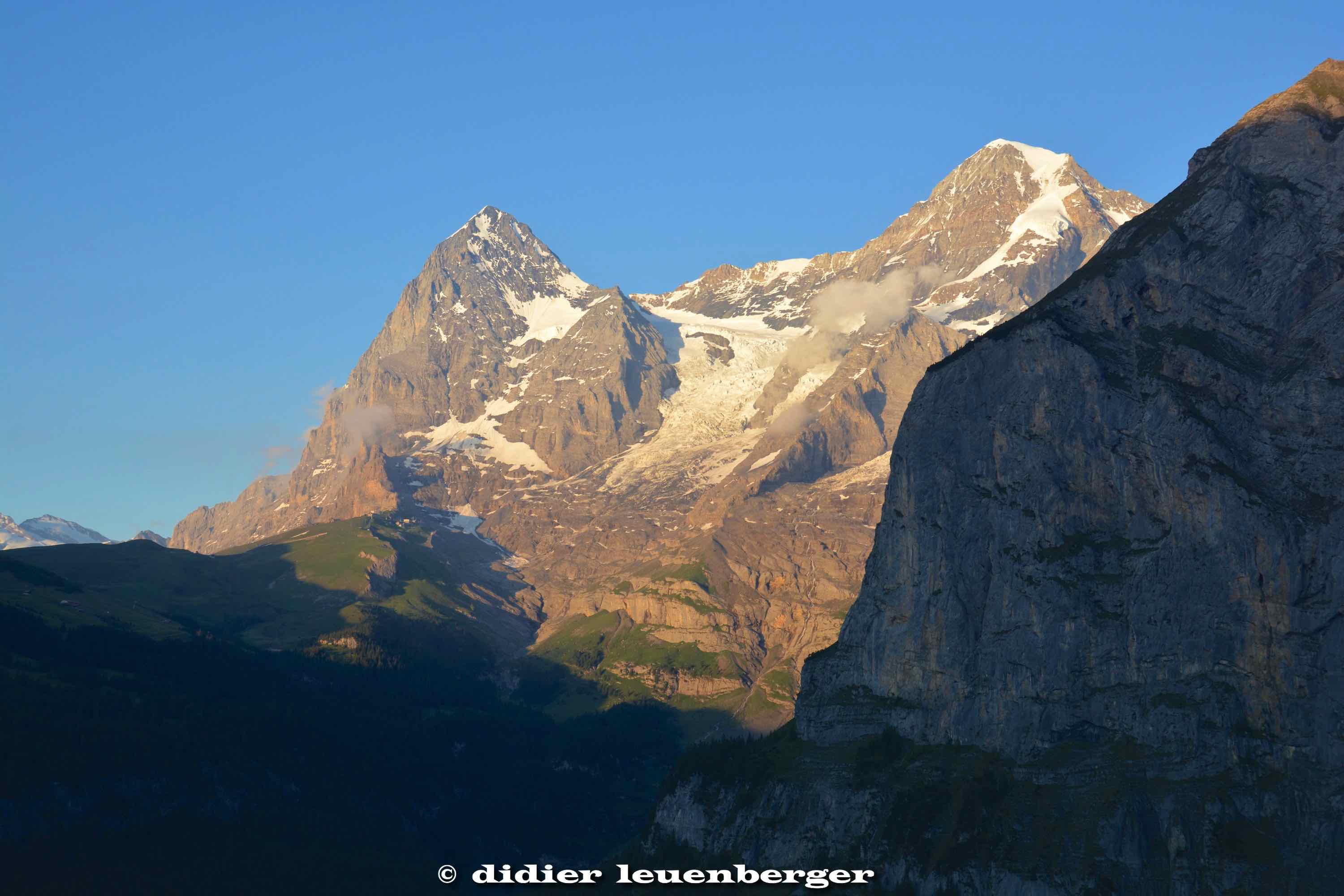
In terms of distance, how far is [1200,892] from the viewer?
653ft

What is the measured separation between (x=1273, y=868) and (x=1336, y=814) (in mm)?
11033

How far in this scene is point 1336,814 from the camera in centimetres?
19675

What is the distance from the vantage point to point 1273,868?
644 feet

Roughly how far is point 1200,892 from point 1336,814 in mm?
20478

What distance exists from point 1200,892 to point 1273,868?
32.5ft
